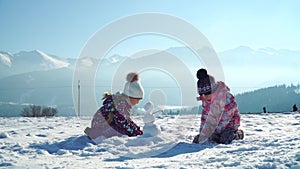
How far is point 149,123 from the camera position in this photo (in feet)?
14.7

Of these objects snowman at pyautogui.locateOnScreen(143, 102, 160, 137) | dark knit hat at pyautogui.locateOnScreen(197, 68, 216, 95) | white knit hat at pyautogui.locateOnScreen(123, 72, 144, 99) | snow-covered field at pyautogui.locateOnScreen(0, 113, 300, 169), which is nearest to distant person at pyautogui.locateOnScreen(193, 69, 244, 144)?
dark knit hat at pyautogui.locateOnScreen(197, 68, 216, 95)

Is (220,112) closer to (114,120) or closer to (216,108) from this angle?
(216,108)

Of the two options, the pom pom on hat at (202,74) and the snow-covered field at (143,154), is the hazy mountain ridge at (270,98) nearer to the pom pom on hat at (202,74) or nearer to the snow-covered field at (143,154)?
the pom pom on hat at (202,74)

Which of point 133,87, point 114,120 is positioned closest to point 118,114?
point 114,120

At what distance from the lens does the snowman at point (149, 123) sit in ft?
14.1

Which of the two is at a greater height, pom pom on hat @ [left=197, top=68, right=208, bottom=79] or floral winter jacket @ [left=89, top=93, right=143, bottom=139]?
pom pom on hat @ [left=197, top=68, right=208, bottom=79]

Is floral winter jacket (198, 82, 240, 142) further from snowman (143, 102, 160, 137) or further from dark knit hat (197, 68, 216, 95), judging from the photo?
snowman (143, 102, 160, 137)

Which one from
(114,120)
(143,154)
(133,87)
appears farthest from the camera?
(133,87)

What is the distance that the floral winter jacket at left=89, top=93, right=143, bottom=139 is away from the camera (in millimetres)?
4617

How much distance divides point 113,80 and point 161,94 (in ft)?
3.03

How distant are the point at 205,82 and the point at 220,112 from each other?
1.71 feet

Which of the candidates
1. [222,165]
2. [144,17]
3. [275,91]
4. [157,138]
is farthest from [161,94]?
[275,91]

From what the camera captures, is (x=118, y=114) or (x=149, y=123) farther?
(x=118, y=114)

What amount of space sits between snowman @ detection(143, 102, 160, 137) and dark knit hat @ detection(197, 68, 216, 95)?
2.73ft
